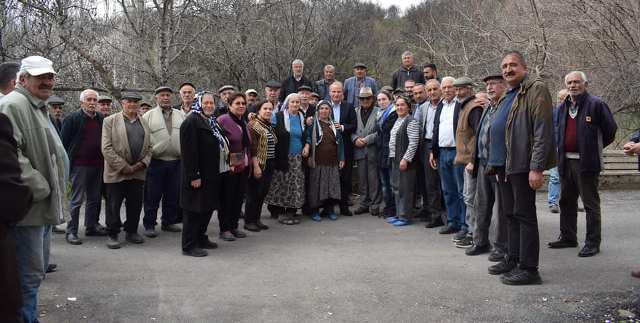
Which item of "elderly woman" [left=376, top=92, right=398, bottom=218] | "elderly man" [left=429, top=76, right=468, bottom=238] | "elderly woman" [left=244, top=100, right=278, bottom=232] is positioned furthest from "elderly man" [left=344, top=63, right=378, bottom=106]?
"elderly man" [left=429, top=76, right=468, bottom=238]

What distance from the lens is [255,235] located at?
747 centimetres

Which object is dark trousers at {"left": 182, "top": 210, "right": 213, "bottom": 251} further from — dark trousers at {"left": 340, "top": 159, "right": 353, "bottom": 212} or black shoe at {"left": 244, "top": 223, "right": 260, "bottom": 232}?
dark trousers at {"left": 340, "top": 159, "right": 353, "bottom": 212}

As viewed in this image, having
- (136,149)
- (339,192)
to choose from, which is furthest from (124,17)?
(339,192)

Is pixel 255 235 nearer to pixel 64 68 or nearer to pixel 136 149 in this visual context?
pixel 136 149

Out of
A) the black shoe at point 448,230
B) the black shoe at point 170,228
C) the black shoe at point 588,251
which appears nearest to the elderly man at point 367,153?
the black shoe at point 448,230

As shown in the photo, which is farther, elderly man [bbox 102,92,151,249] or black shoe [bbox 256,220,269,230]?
black shoe [bbox 256,220,269,230]

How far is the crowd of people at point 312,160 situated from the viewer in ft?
13.3

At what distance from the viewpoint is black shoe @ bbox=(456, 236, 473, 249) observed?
664 cm

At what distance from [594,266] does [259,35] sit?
10.2 metres

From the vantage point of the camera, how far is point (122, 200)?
6.86 m

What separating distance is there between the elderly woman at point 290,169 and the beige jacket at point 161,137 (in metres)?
1.50

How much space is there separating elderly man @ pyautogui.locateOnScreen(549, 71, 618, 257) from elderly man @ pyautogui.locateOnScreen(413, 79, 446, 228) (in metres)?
1.82

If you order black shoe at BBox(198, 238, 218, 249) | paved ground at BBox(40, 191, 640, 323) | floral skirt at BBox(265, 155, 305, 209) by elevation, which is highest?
floral skirt at BBox(265, 155, 305, 209)

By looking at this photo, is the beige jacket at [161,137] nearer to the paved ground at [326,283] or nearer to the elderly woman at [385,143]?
the paved ground at [326,283]
